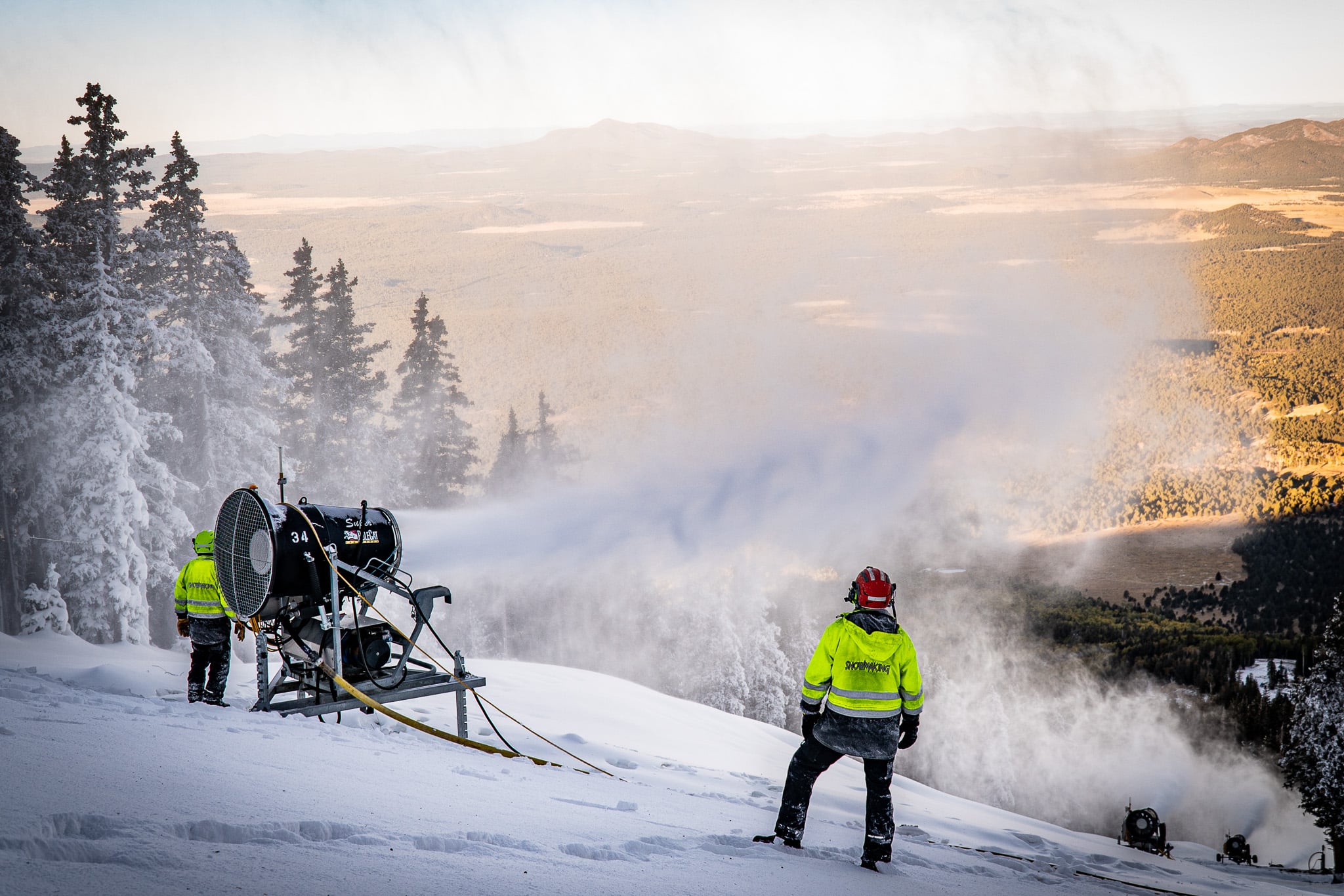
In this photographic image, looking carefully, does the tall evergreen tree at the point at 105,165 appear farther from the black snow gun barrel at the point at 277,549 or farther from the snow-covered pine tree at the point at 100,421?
the black snow gun barrel at the point at 277,549

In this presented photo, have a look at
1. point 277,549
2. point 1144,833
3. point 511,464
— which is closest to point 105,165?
point 277,549

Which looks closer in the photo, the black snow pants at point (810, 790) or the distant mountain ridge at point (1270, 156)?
the black snow pants at point (810, 790)

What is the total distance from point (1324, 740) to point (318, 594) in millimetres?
30372

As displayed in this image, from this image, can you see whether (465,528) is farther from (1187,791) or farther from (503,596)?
(1187,791)

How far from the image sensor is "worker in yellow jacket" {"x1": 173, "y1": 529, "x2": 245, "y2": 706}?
10.2 metres

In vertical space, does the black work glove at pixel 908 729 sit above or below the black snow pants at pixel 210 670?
above

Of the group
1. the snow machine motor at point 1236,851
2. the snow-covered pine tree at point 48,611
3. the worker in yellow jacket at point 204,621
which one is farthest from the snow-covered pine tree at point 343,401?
the snow machine motor at point 1236,851

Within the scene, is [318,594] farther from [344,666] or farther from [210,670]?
[210,670]

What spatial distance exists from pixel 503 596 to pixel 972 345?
87.4 meters

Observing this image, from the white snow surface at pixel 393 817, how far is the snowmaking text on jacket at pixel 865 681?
1.02m

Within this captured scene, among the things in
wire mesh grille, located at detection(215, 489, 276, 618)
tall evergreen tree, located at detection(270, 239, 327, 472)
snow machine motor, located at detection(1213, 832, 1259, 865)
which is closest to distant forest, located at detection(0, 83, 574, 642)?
tall evergreen tree, located at detection(270, 239, 327, 472)

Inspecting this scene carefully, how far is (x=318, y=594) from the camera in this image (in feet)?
30.1

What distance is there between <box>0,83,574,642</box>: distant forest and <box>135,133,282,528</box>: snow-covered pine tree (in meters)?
0.06

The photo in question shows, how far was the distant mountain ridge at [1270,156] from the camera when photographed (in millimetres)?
93250
